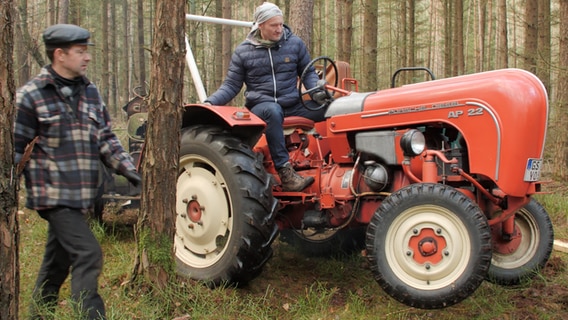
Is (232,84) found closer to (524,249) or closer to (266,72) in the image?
(266,72)

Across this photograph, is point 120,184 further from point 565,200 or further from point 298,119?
point 565,200

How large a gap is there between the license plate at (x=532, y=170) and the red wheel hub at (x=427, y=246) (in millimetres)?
677

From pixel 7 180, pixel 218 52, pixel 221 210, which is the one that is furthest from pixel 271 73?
pixel 218 52

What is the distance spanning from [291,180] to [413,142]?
1.02 m

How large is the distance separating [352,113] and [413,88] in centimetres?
→ 49

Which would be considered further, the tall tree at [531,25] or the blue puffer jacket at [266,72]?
the tall tree at [531,25]

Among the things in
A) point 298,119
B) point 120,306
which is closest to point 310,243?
point 298,119

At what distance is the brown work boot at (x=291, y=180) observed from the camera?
160 inches

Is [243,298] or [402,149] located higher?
[402,149]

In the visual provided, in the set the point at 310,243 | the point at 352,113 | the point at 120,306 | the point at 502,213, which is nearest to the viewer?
the point at 120,306

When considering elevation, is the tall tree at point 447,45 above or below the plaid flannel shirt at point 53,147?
above

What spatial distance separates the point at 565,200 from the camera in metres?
6.14

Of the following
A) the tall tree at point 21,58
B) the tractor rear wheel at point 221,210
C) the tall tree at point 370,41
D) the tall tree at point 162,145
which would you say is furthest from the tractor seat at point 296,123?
the tall tree at point 21,58

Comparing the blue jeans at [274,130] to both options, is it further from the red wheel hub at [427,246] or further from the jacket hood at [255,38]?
the red wheel hub at [427,246]
